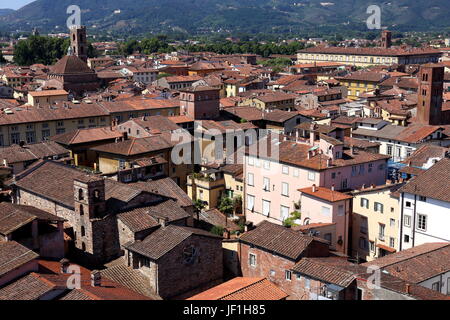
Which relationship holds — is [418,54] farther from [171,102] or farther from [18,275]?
[18,275]

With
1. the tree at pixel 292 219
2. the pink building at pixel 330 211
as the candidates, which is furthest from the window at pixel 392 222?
the tree at pixel 292 219

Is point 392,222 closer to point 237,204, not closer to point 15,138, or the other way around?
point 237,204

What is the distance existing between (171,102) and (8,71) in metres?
65.7

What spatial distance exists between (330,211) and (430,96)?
35.3 m

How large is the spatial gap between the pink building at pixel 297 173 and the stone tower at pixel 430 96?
81.8 feet

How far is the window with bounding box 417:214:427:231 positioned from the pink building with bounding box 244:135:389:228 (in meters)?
7.38

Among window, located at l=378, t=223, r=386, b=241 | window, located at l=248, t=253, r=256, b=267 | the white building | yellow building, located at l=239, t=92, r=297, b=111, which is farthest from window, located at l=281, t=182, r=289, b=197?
yellow building, located at l=239, t=92, r=297, b=111

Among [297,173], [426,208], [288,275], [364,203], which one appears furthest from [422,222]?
[288,275]

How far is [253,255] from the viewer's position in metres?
29.9

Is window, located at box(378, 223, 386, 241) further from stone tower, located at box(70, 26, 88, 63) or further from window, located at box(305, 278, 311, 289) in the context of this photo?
stone tower, located at box(70, 26, 88, 63)

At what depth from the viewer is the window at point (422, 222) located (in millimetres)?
33094

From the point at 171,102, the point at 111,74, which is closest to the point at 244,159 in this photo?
the point at 171,102

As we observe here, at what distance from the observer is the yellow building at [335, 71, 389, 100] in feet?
328
